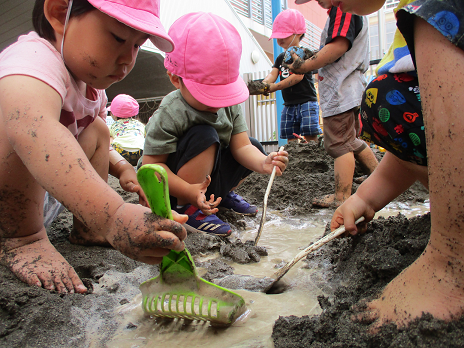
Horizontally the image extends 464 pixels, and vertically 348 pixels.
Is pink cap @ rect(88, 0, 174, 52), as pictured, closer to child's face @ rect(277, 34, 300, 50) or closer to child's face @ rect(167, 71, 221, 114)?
child's face @ rect(167, 71, 221, 114)

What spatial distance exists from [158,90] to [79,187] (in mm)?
9203

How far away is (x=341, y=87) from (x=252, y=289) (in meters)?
1.80

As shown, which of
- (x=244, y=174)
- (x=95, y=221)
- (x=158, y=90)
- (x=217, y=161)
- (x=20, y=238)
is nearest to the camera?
(x=95, y=221)

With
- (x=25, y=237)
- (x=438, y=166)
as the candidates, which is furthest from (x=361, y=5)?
(x=25, y=237)

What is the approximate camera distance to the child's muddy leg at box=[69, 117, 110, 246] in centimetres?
136

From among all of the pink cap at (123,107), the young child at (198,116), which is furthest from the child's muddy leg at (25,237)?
the pink cap at (123,107)

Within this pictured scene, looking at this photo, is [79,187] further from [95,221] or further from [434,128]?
[434,128]

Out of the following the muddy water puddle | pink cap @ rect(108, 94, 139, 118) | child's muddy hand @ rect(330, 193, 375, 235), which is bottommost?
pink cap @ rect(108, 94, 139, 118)

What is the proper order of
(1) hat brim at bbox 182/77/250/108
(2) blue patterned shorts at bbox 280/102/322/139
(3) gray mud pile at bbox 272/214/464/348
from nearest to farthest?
(3) gray mud pile at bbox 272/214/464/348 < (1) hat brim at bbox 182/77/250/108 < (2) blue patterned shorts at bbox 280/102/322/139

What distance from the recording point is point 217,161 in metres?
1.83

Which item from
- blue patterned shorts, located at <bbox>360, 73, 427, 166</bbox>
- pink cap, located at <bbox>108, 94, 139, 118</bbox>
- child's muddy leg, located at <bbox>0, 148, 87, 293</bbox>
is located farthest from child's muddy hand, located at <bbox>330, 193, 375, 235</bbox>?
pink cap, located at <bbox>108, 94, 139, 118</bbox>

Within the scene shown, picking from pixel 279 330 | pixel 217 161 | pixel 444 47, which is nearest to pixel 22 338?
pixel 279 330

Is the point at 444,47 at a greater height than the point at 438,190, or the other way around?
the point at 444,47

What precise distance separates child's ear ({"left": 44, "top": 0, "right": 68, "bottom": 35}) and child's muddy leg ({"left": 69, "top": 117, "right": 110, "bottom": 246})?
43cm
